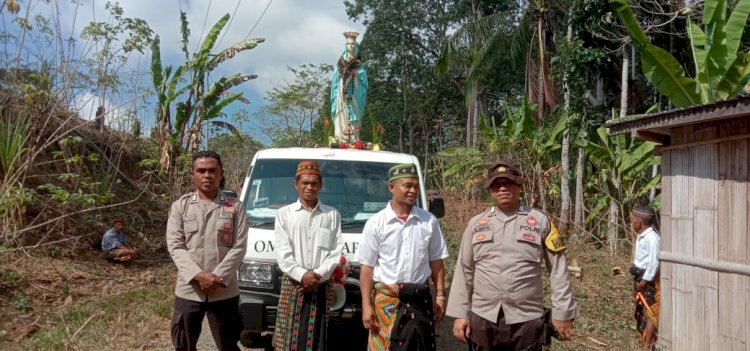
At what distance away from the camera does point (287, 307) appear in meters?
3.83

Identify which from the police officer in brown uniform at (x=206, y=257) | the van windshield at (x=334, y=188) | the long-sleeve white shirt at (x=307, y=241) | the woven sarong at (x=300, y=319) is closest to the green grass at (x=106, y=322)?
the van windshield at (x=334, y=188)

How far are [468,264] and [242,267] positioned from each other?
197 cm

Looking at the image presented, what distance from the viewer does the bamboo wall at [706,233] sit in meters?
4.50

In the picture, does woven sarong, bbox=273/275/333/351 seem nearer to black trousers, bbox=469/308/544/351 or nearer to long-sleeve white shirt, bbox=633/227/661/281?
black trousers, bbox=469/308/544/351

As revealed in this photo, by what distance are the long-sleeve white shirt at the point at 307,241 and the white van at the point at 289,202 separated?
1.88 feet

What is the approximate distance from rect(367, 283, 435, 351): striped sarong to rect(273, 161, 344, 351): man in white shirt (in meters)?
0.50

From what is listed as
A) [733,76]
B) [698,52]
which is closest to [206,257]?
[733,76]

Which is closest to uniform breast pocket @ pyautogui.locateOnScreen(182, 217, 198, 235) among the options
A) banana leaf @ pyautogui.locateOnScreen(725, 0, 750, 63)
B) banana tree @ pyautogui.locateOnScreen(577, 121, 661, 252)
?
banana leaf @ pyautogui.locateOnScreen(725, 0, 750, 63)

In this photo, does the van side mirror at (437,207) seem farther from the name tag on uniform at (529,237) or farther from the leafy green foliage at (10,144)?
the leafy green foliage at (10,144)

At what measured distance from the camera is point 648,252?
5.62m

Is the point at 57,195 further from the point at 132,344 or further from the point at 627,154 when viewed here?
the point at 627,154

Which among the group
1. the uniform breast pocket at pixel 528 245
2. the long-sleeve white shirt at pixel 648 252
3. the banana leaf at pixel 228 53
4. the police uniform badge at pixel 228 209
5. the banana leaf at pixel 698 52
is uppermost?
the banana leaf at pixel 228 53

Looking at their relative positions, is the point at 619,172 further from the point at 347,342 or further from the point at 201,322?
the point at 201,322

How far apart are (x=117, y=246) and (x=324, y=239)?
21.7 ft
